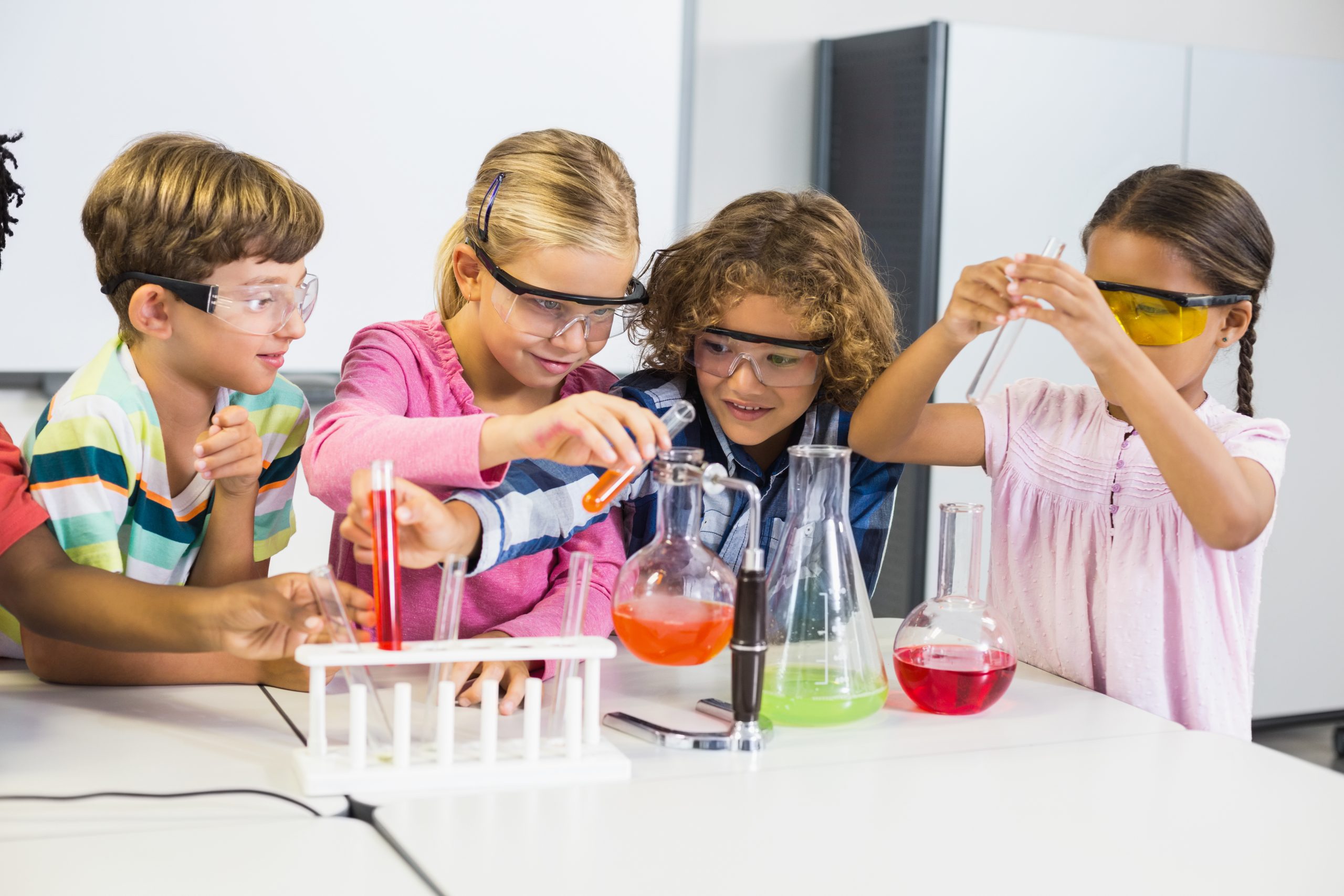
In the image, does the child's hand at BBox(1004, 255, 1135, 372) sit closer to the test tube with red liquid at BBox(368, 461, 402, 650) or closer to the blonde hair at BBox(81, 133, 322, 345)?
the test tube with red liquid at BBox(368, 461, 402, 650)

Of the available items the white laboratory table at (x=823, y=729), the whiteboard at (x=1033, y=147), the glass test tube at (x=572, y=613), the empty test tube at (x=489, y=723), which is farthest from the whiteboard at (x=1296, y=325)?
the empty test tube at (x=489, y=723)

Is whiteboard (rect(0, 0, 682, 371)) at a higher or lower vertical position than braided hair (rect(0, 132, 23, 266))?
higher

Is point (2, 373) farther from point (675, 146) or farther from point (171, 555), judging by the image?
point (675, 146)

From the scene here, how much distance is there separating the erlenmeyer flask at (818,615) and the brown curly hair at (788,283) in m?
0.38

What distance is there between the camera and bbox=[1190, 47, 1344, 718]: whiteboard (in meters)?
3.47

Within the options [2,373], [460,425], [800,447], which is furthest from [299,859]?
[2,373]

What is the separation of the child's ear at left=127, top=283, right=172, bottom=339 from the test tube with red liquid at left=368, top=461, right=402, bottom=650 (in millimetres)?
523

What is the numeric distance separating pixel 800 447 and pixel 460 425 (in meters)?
0.34

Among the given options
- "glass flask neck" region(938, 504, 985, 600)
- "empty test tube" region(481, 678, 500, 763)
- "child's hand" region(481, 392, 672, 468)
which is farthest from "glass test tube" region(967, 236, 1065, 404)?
"empty test tube" region(481, 678, 500, 763)

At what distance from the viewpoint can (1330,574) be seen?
3.65 m

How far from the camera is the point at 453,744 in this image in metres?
1.06

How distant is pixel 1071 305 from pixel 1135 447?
343mm

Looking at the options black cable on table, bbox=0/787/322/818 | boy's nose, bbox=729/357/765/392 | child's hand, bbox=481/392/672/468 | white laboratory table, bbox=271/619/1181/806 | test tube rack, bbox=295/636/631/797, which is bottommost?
white laboratory table, bbox=271/619/1181/806

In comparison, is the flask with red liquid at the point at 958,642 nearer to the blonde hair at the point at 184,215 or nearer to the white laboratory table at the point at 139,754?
the white laboratory table at the point at 139,754
